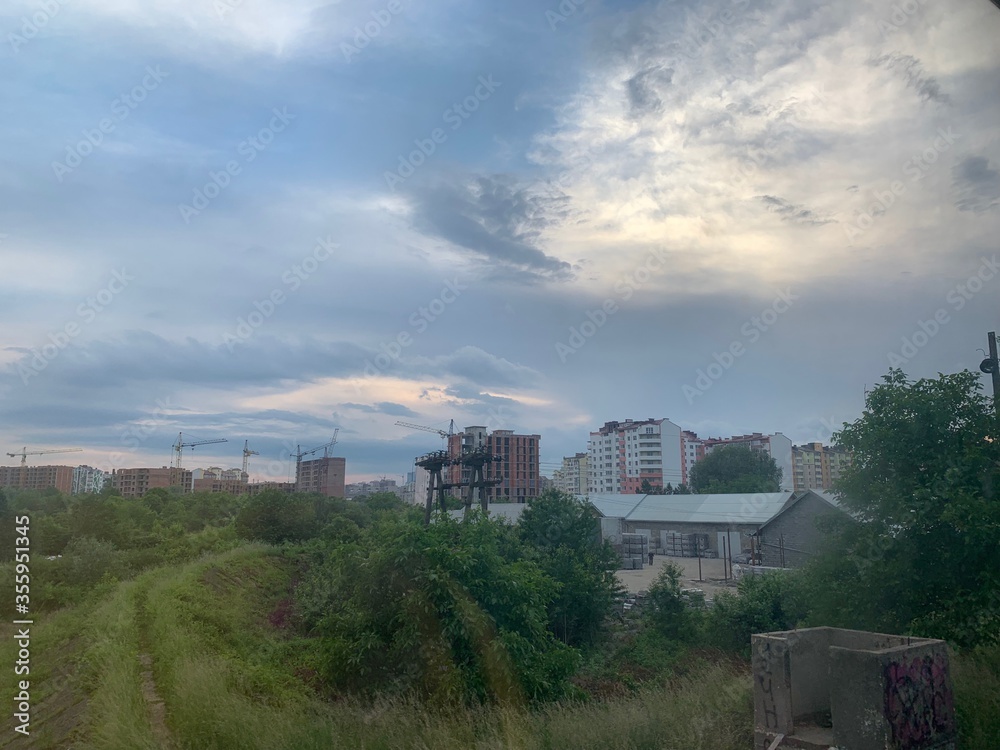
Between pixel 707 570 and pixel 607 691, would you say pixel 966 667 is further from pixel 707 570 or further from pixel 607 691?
pixel 707 570

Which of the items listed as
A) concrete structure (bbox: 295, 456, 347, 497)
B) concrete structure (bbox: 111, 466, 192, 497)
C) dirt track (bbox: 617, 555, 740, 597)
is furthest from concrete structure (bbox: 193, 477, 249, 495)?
dirt track (bbox: 617, 555, 740, 597)

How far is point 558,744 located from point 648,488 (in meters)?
75.7

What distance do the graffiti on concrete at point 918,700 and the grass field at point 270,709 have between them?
1.98 feet

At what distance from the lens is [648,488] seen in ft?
259

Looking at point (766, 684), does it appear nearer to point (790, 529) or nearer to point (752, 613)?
point (752, 613)

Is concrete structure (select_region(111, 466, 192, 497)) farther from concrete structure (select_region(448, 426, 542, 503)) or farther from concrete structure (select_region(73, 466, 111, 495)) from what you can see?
concrete structure (select_region(448, 426, 542, 503))

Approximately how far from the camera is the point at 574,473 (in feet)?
380

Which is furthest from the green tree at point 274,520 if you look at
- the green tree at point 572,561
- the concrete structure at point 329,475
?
the concrete structure at point 329,475

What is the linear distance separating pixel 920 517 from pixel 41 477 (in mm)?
70818

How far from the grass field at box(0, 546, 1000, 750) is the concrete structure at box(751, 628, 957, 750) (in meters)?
0.48

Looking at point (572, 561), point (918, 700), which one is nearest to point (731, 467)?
point (572, 561)

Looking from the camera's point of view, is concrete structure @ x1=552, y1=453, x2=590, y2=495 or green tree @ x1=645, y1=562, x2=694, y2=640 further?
concrete structure @ x1=552, y1=453, x2=590, y2=495

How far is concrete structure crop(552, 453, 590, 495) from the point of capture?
107 meters

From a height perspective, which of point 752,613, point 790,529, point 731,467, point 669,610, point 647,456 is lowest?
point 669,610
